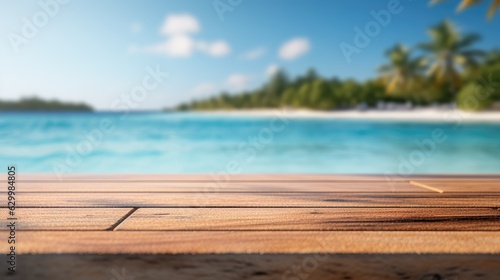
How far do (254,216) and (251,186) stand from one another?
0.27 meters

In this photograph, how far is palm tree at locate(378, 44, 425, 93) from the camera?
21938 millimetres

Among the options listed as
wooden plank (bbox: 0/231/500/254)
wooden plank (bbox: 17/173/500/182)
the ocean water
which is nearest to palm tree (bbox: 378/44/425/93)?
the ocean water

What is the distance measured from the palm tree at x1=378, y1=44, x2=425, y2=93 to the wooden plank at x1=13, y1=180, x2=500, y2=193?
22253 millimetres

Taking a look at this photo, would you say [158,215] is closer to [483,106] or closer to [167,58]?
[483,106]

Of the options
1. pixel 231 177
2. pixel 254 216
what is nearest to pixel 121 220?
pixel 254 216

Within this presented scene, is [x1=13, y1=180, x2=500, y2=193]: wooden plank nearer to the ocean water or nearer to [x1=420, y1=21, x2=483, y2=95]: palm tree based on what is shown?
the ocean water

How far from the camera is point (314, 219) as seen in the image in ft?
1.90

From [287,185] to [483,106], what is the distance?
18966mm

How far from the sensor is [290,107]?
2995 cm

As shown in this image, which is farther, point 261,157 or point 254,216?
point 261,157

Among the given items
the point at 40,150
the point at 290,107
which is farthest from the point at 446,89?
the point at 40,150

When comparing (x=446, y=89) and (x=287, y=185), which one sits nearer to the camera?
(x=287, y=185)

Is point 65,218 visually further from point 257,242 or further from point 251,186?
point 251,186

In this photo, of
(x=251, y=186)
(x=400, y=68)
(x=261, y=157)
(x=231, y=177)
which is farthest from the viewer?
(x=400, y=68)
